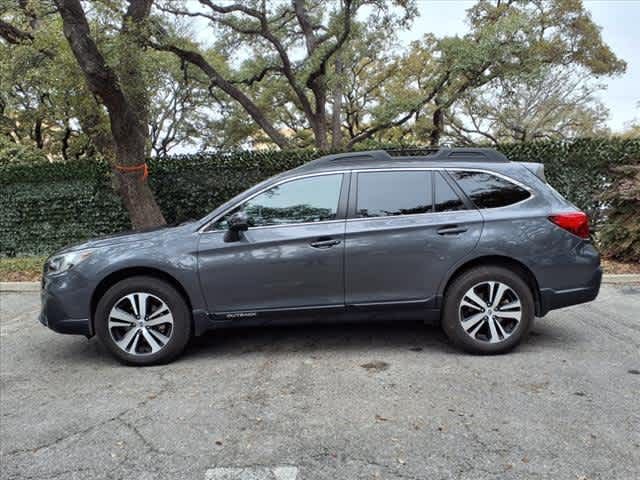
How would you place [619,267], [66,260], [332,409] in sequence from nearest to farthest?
1. [332,409]
2. [66,260]
3. [619,267]

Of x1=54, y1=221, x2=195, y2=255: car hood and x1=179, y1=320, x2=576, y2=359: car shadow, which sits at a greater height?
x1=54, y1=221, x2=195, y2=255: car hood

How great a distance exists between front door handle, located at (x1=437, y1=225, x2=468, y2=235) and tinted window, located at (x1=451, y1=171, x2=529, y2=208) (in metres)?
0.28

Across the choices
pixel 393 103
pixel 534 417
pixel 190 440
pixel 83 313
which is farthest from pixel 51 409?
pixel 393 103

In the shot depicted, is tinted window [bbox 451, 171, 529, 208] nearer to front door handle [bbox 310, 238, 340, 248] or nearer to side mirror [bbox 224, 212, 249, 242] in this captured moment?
front door handle [bbox 310, 238, 340, 248]

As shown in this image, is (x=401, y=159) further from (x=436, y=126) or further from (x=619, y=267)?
(x=436, y=126)

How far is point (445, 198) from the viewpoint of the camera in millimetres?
4141

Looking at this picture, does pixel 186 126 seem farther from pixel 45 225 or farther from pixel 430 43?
pixel 45 225

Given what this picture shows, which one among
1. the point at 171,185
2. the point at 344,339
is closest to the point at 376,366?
the point at 344,339

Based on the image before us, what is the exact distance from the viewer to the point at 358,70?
914 inches

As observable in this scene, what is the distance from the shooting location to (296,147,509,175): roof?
168 inches

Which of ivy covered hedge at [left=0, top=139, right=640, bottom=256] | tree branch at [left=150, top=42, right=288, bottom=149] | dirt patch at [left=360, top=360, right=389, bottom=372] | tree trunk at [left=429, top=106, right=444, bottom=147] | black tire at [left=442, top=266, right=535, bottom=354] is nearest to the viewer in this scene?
dirt patch at [left=360, top=360, right=389, bottom=372]

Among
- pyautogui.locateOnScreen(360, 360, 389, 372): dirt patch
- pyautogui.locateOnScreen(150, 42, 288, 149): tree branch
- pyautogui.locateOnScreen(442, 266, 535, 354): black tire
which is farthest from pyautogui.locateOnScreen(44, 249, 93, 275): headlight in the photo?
pyautogui.locateOnScreen(150, 42, 288, 149): tree branch

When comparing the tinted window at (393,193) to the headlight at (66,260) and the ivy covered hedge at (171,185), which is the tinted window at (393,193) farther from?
the ivy covered hedge at (171,185)

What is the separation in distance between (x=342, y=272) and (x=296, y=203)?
2.37ft
